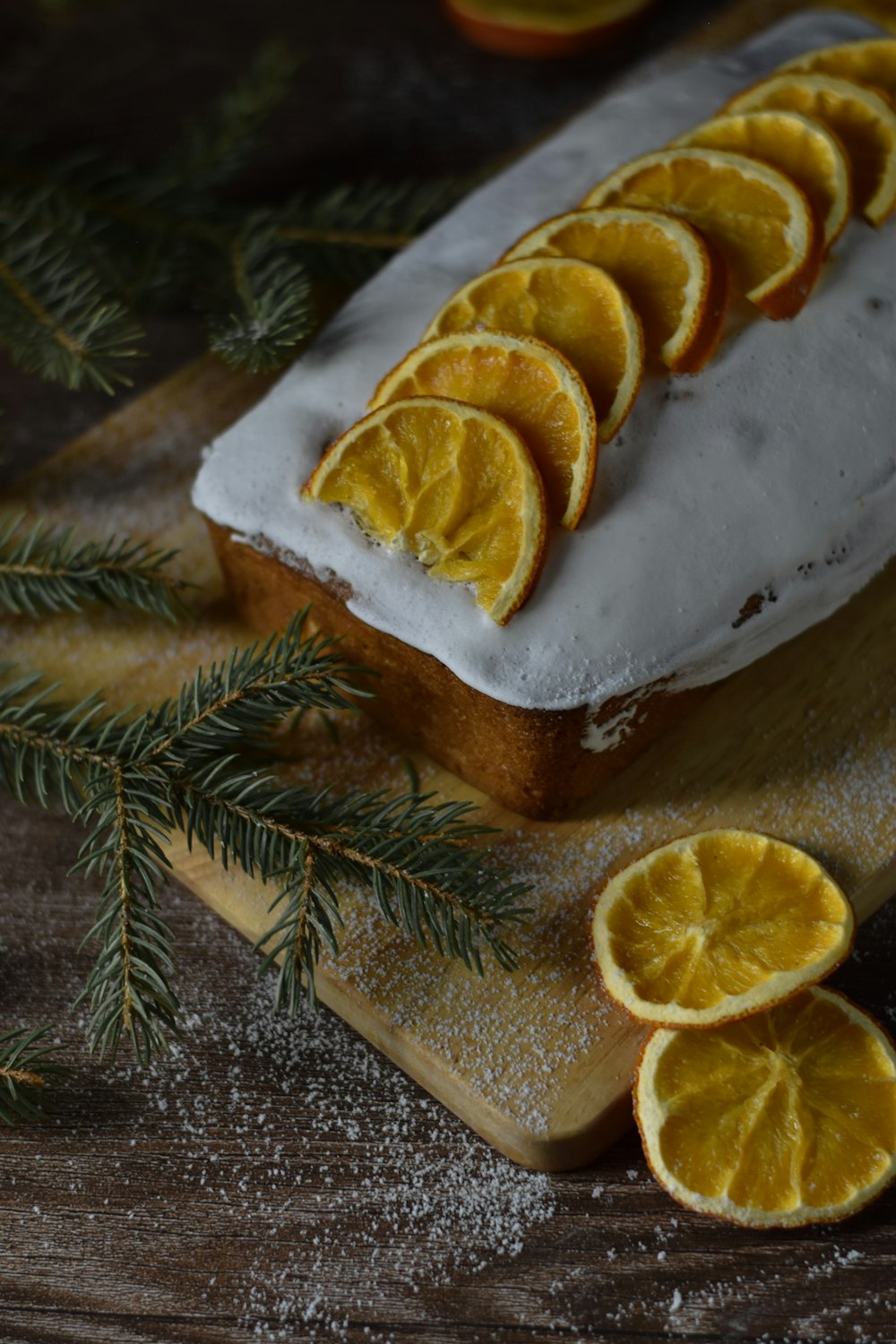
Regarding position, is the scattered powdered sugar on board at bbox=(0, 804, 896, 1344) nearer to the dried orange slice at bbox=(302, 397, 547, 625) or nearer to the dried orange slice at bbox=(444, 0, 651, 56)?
the dried orange slice at bbox=(302, 397, 547, 625)

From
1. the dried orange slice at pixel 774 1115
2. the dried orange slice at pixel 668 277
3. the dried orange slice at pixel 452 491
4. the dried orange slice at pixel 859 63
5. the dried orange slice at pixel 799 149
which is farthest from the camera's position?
the dried orange slice at pixel 859 63

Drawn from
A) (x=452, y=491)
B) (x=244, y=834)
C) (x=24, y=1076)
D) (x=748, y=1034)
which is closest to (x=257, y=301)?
(x=452, y=491)

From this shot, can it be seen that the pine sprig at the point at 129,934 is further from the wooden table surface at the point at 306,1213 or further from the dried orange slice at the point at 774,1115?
the dried orange slice at the point at 774,1115

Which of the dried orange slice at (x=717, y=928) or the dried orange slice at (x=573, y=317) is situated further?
the dried orange slice at (x=573, y=317)

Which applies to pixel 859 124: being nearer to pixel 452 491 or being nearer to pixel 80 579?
pixel 452 491

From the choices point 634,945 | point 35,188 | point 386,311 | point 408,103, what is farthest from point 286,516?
point 408,103

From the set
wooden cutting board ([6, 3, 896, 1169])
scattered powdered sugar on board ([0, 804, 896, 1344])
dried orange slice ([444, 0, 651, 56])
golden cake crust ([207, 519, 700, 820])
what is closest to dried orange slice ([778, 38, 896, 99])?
wooden cutting board ([6, 3, 896, 1169])

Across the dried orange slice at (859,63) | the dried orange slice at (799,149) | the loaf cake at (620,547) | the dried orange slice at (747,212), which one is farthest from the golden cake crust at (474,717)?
the dried orange slice at (859,63)
